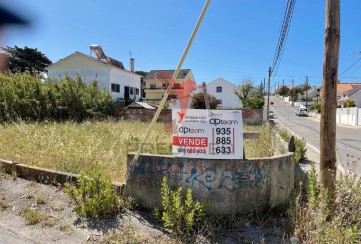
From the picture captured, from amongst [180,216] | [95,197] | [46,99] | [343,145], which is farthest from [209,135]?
[46,99]

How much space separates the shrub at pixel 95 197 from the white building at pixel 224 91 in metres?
50.5

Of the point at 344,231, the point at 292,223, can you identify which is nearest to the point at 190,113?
the point at 292,223

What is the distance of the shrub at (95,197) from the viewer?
412cm

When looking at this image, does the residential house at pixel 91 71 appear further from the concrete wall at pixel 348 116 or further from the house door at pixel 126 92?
the concrete wall at pixel 348 116

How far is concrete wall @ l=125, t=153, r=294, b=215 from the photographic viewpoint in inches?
165

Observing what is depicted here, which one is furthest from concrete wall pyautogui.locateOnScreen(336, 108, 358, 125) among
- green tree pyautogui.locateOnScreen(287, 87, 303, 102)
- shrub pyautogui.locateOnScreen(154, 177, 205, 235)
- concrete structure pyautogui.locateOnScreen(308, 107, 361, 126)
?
green tree pyautogui.locateOnScreen(287, 87, 303, 102)

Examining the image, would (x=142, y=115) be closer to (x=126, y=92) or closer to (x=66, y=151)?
(x=66, y=151)

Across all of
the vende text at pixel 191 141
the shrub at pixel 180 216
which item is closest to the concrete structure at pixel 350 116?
the vende text at pixel 191 141

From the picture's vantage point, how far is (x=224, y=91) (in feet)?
180

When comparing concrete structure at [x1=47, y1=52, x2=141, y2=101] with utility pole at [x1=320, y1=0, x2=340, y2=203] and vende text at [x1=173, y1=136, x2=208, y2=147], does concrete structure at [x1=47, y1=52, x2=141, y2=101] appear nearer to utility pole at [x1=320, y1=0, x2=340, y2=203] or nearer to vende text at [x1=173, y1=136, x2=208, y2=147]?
vende text at [x1=173, y1=136, x2=208, y2=147]

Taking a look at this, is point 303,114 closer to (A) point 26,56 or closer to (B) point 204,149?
(A) point 26,56

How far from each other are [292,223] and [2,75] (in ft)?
55.6

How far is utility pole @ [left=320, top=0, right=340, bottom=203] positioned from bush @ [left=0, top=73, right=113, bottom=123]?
14460mm

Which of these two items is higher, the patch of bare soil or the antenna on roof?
the antenna on roof
